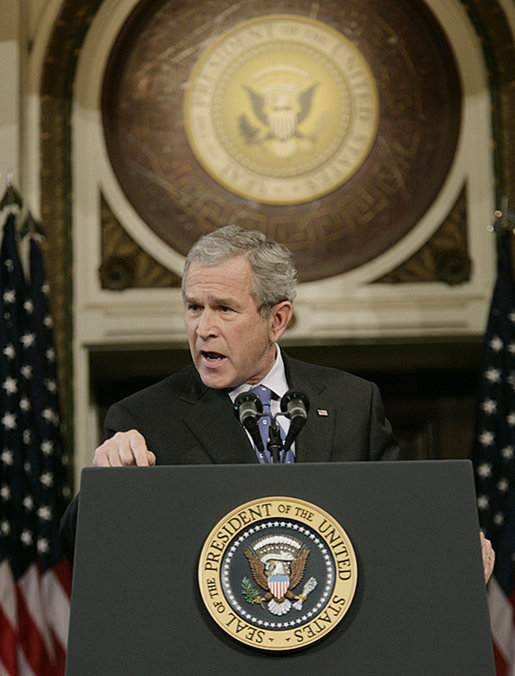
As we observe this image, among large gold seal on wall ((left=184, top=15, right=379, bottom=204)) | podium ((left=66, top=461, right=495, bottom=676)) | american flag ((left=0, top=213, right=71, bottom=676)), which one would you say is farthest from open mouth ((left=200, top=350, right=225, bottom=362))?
large gold seal on wall ((left=184, top=15, right=379, bottom=204))

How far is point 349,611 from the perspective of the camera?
187cm

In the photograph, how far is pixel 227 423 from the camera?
2.48m

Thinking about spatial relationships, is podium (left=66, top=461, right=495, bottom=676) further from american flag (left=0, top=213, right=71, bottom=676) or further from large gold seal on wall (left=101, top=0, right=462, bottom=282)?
large gold seal on wall (left=101, top=0, right=462, bottom=282)

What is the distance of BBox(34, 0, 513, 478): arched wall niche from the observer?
20.4 feet

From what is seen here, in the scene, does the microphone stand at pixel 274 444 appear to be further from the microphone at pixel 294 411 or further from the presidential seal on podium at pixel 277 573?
the presidential seal on podium at pixel 277 573

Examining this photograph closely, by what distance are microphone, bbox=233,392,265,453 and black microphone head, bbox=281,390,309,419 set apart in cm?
6

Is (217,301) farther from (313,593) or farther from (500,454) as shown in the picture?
(500,454)

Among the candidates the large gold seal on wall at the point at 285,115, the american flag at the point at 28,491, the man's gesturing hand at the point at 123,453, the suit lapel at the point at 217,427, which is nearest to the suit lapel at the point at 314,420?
the suit lapel at the point at 217,427

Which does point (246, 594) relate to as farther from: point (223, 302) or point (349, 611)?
point (223, 302)

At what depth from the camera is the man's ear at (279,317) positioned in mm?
2756

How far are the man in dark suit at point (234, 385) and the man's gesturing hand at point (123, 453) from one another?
0.27 metres

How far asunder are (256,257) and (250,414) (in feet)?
2.01

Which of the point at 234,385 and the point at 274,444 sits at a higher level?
the point at 234,385

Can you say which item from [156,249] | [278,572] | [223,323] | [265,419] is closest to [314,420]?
[265,419]
